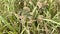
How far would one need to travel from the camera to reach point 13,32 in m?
1.81

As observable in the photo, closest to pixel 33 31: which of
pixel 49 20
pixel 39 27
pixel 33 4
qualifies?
pixel 39 27

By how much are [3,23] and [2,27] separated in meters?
0.05

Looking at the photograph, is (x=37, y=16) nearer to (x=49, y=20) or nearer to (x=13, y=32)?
(x=49, y=20)

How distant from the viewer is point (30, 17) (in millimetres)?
1812

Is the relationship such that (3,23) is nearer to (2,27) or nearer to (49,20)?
(2,27)

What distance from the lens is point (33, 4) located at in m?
1.90

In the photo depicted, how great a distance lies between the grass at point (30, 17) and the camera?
176 cm

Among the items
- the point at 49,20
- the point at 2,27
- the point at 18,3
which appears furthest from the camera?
the point at 18,3

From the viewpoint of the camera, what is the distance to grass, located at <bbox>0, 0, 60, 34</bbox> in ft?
5.79

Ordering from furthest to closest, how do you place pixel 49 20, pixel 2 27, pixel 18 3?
pixel 18 3, pixel 2 27, pixel 49 20

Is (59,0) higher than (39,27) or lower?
higher

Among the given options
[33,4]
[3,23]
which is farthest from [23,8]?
[3,23]

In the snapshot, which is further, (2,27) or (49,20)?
(2,27)

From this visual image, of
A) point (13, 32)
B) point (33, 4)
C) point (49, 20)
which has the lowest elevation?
point (13, 32)
